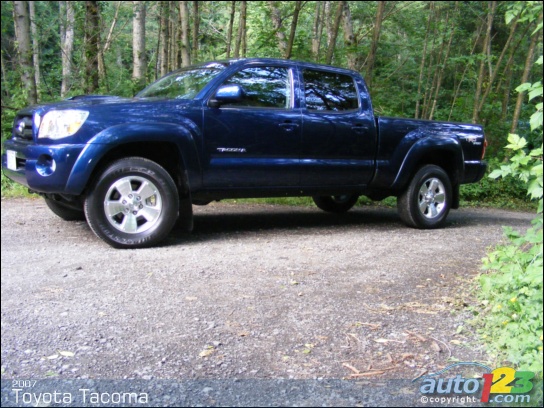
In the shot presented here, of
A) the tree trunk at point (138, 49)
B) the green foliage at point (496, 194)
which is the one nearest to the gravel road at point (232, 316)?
the green foliage at point (496, 194)

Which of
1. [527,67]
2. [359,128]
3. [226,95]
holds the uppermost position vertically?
[527,67]

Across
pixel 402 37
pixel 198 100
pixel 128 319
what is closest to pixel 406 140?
pixel 198 100

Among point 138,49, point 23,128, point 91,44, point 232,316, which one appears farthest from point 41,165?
point 138,49

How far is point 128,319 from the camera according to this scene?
3514 millimetres

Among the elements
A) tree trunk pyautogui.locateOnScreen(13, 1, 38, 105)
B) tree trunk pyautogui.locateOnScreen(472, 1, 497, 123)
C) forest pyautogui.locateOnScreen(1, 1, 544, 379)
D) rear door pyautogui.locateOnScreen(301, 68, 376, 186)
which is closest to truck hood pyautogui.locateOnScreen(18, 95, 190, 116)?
forest pyautogui.locateOnScreen(1, 1, 544, 379)

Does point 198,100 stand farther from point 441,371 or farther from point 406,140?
point 441,371

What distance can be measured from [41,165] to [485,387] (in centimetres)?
391

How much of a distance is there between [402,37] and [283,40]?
14.4 feet

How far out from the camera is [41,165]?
4875mm

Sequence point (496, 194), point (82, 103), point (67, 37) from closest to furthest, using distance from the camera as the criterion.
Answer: point (67, 37) → point (82, 103) → point (496, 194)

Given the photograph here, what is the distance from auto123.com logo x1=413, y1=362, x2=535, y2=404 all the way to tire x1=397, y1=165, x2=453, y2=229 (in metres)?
4.40

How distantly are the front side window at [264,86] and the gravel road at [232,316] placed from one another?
1.53 metres

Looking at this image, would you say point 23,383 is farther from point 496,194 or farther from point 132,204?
point 496,194

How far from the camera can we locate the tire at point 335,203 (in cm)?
853
